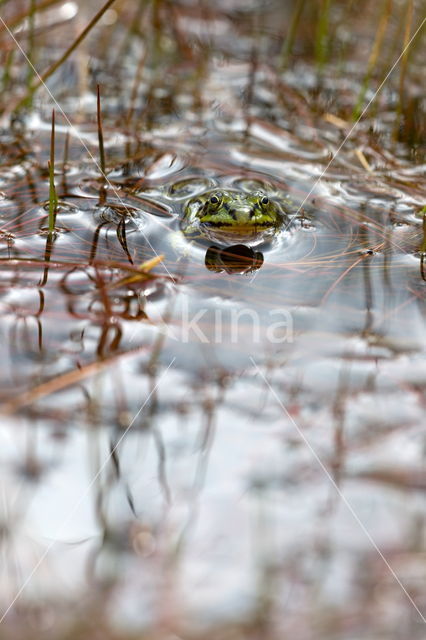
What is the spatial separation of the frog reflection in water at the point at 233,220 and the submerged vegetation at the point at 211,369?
1cm

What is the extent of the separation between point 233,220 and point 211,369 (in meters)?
1.13

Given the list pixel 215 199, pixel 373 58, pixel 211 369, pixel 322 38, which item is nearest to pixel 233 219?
pixel 215 199

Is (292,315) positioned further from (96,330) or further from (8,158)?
(8,158)

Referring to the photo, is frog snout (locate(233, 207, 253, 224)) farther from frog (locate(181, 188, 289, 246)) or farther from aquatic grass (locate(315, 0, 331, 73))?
aquatic grass (locate(315, 0, 331, 73))

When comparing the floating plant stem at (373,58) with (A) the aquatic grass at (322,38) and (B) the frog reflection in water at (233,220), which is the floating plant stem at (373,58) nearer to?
(A) the aquatic grass at (322,38)

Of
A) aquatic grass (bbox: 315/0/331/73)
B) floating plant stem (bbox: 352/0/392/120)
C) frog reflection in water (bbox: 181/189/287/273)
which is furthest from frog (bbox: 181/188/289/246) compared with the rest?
aquatic grass (bbox: 315/0/331/73)

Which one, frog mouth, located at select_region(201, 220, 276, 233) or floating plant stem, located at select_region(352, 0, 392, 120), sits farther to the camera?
floating plant stem, located at select_region(352, 0, 392, 120)

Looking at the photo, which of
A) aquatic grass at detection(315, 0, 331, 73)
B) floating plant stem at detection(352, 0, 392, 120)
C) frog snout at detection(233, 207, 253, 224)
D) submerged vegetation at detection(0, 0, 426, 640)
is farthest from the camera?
aquatic grass at detection(315, 0, 331, 73)

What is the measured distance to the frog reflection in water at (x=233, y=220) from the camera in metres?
2.97

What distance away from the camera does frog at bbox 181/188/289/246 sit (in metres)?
2.98

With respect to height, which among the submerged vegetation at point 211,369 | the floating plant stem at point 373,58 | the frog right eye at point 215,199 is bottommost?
the submerged vegetation at point 211,369

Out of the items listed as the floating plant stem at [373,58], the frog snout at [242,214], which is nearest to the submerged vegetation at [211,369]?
the frog snout at [242,214]

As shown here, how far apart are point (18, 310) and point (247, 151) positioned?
205cm

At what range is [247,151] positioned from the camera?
3752 millimetres
